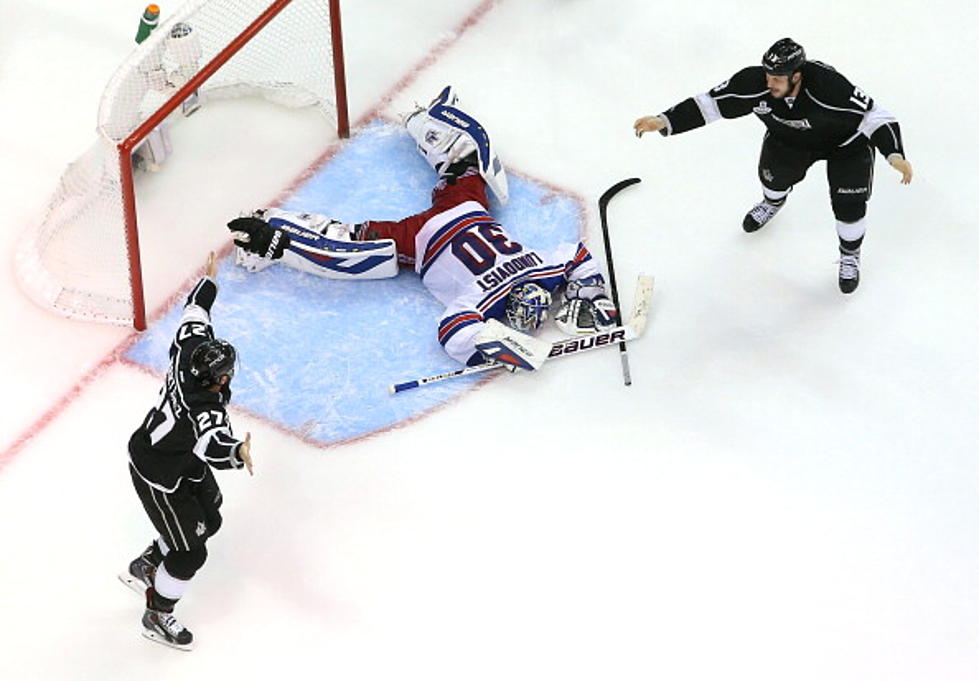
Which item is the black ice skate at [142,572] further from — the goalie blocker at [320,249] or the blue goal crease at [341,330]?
the goalie blocker at [320,249]

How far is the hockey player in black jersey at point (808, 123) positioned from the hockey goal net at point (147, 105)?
4.51 ft

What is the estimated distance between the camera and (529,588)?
5.54 metres

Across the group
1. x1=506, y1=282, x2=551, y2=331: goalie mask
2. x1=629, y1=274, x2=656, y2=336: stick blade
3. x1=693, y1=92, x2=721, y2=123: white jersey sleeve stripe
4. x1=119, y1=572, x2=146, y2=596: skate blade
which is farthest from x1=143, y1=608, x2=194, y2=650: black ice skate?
x1=693, y1=92, x2=721, y2=123: white jersey sleeve stripe

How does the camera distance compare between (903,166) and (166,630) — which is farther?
(903,166)

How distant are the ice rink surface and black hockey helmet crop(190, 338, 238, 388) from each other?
88 centimetres

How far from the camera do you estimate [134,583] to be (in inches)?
214

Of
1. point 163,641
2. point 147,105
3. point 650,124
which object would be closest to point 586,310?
point 650,124

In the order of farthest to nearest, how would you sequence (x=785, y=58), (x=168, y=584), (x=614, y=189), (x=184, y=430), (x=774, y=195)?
(x=614, y=189), (x=774, y=195), (x=785, y=58), (x=168, y=584), (x=184, y=430)

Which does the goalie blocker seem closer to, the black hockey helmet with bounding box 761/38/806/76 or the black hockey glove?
the black hockey glove

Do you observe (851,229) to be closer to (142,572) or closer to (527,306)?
(527,306)

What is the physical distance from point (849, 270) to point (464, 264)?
4.34ft

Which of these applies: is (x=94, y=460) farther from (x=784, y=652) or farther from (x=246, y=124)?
(x=784, y=652)

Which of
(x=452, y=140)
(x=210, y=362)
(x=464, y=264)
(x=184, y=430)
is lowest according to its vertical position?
(x=464, y=264)

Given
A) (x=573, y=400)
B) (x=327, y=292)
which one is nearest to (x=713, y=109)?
(x=573, y=400)
